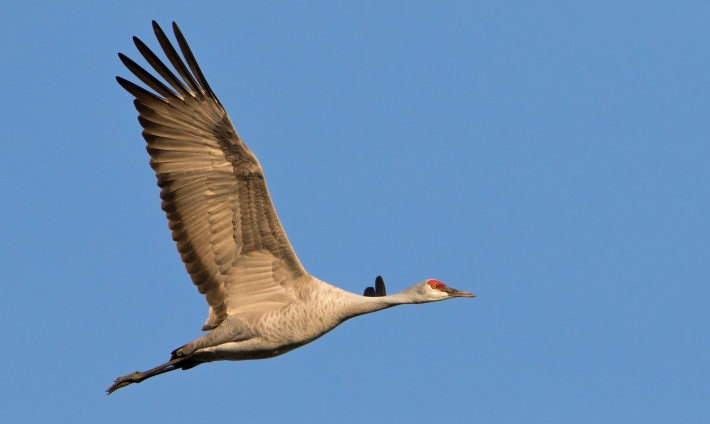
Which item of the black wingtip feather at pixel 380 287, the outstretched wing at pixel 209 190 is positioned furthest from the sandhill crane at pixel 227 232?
the black wingtip feather at pixel 380 287

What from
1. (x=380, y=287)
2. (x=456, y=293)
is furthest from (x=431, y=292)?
(x=380, y=287)

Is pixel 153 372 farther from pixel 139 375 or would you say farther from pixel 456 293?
pixel 456 293

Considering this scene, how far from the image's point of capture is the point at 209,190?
70.1ft

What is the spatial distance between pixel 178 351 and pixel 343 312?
2.59 m

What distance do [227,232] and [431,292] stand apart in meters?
3.14

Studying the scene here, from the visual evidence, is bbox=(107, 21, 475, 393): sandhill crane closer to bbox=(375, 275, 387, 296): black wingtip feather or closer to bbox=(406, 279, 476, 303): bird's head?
bbox=(406, 279, 476, 303): bird's head

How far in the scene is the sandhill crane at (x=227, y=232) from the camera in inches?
835

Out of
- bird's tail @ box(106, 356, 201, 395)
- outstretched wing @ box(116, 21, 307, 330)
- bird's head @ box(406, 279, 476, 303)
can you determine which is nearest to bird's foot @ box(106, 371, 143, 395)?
bird's tail @ box(106, 356, 201, 395)

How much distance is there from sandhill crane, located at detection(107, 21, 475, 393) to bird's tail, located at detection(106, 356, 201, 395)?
14 centimetres

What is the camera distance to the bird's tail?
22047mm

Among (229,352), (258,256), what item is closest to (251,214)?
(258,256)

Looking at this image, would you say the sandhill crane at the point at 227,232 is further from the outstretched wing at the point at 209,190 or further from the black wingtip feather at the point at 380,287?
the black wingtip feather at the point at 380,287

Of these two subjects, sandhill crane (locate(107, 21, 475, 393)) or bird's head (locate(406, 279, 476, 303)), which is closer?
sandhill crane (locate(107, 21, 475, 393))

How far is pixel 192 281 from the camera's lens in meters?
21.8
